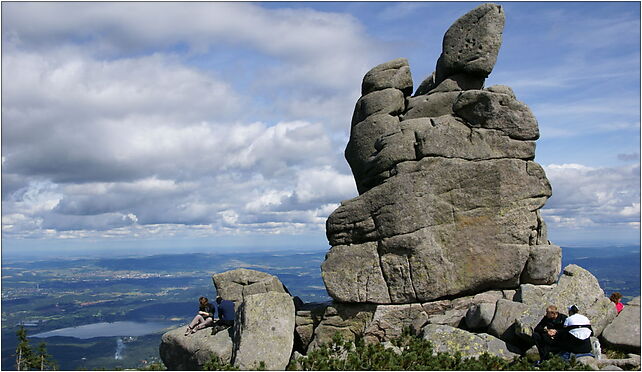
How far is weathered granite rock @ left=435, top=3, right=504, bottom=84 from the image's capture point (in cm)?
2794

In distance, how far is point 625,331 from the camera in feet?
66.8

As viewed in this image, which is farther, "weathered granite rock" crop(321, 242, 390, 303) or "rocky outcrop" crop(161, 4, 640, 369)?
"weathered granite rock" crop(321, 242, 390, 303)

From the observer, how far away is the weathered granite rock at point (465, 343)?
20.1 m

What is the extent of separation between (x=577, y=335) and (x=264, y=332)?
1298cm

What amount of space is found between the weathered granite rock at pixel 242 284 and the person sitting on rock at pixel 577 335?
15.7 m

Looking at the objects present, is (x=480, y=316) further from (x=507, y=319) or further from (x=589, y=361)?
(x=589, y=361)

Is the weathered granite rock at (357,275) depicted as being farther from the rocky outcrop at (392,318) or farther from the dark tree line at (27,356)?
the dark tree line at (27,356)

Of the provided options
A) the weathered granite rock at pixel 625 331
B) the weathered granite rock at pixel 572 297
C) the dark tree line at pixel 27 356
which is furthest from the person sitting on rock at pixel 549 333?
the dark tree line at pixel 27 356

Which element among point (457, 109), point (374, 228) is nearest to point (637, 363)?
point (374, 228)

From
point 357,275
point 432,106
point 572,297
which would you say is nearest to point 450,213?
point 357,275

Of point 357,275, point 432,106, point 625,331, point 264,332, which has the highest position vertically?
point 432,106

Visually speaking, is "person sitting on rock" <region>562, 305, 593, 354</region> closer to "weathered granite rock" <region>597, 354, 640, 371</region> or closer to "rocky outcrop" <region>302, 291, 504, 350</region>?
"weathered granite rock" <region>597, 354, 640, 371</region>

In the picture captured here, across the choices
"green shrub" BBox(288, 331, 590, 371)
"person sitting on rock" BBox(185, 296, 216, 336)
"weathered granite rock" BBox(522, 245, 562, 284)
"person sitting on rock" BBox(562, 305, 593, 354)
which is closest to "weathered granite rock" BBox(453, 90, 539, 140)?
"weathered granite rock" BBox(522, 245, 562, 284)

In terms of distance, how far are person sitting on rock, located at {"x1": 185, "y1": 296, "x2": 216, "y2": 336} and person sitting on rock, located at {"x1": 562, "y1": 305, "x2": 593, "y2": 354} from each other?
1737cm
